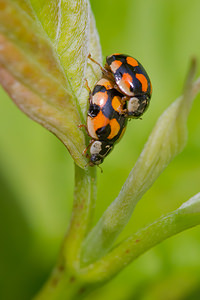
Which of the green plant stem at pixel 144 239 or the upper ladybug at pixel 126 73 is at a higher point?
the upper ladybug at pixel 126 73

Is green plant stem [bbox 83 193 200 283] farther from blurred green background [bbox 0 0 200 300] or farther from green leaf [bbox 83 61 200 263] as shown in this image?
blurred green background [bbox 0 0 200 300]

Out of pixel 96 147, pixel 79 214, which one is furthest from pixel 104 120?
pixel 79 214

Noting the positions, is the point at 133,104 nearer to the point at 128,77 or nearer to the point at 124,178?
the point at 128,77

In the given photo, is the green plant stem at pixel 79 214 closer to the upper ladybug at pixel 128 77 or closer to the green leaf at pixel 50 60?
the green leaf at pixel 50 60

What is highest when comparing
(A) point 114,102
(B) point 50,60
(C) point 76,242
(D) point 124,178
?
(B) point 50,60

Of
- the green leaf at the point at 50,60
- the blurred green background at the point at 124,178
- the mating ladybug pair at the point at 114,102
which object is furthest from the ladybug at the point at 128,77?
the blurred green background at the point at 124,178

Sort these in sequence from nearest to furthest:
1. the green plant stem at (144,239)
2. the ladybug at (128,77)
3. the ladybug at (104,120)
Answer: the green plant stem at (144,239) < the ladybug at (104,120) < the ladybug at (128,77)
